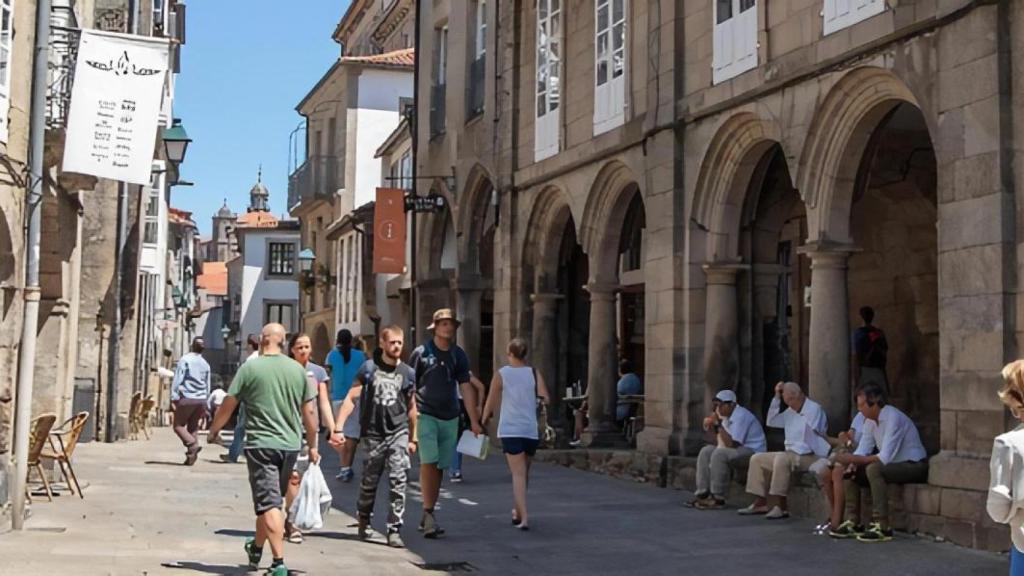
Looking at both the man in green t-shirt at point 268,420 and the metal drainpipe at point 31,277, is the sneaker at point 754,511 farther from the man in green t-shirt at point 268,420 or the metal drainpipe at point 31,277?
the metal drainpipe at point 31,277

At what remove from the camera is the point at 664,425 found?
1606 cm

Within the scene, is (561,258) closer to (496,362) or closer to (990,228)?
(496,362)

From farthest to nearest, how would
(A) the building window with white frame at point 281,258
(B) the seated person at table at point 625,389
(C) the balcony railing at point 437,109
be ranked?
(A) the building window with white frame at point 281,258
(C) the balcony railing at point 437,109
(B) the seated person at table at point 625,389

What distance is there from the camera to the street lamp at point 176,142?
22.0 m

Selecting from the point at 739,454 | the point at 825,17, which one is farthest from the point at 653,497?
the point at 825,17

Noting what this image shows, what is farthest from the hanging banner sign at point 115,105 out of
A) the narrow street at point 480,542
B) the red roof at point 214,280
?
the red roof at point 214,280

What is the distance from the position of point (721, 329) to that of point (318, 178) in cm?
→ 2845

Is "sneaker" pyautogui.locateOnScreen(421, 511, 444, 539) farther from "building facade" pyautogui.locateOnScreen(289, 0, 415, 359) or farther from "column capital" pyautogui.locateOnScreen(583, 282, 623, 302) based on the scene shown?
"building facade" pyautogui.locateOnScreen(289, 0, 415, 359)

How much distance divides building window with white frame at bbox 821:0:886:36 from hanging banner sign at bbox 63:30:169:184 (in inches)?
243

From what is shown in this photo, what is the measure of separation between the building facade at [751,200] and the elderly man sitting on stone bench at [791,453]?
1071 millimetres

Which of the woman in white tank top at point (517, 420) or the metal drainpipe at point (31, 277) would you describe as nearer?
the metal drainpipe at point (31, 277)

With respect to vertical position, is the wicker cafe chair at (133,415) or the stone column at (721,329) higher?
the stone column at (721,329)

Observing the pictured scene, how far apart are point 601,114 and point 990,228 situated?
28.4 feet

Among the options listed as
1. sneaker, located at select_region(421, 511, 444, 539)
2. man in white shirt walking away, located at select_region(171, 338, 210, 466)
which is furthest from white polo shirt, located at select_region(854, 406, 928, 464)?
man in white shirt walking away, located at select_region(171, 338, 210, 466)
